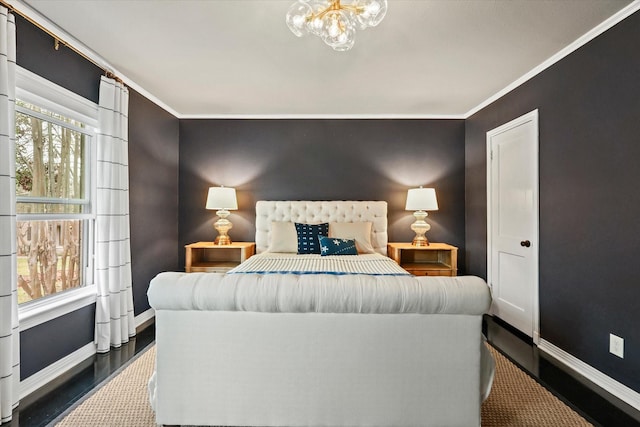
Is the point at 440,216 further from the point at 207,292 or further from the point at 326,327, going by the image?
the point at 207,292

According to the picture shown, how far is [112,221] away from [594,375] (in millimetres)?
4053

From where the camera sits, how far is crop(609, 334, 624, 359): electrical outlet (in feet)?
7.06

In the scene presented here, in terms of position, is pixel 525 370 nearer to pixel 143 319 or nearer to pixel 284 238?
pixel 284 238

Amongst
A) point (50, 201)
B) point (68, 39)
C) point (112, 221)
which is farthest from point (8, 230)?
point (68, 39)

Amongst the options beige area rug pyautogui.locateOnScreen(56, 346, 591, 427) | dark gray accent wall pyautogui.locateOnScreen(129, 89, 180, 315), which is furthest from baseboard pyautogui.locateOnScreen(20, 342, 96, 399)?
dark gray accent wall pyautogui.locateOnScreen(129, 89, 180, 315)

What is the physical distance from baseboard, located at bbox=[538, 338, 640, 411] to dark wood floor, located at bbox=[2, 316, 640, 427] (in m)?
0.05

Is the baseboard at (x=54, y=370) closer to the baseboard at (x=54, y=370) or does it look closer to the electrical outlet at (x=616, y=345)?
the baseboard at (x=54, y=370)

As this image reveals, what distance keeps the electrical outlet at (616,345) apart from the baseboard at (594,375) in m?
0.19

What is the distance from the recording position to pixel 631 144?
2098 millimetres

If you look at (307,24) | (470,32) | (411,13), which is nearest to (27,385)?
(307,24)

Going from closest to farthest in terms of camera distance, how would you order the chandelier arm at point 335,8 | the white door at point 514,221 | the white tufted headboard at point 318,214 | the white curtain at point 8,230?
the chandelier arm at point 335,8
the white curtain at point 8,230
the white door at point 514,221
the white tufted headboard at point 318,214

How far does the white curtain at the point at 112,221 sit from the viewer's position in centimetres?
278

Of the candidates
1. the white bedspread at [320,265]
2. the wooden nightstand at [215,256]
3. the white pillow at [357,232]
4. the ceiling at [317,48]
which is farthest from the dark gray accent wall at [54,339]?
the white pillow at [357,232]

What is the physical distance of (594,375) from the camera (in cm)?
233
